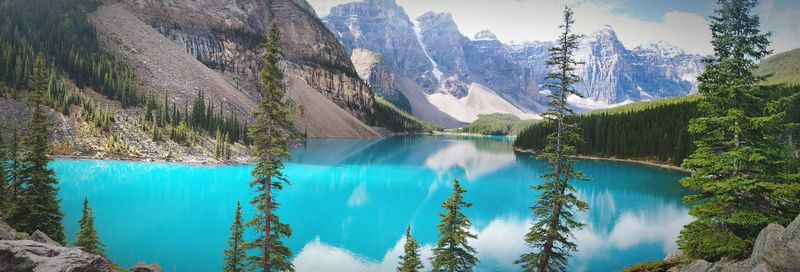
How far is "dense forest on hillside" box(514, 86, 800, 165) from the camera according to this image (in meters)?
80.8

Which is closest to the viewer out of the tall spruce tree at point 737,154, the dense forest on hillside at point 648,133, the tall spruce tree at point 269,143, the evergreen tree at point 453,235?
the tall spruce tree at point 737,154

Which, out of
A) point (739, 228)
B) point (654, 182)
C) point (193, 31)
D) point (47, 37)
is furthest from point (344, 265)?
point (193, 31)

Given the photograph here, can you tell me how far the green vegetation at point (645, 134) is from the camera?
81.9 meters

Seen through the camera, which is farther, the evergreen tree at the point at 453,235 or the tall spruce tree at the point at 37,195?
the tall spruce tree at the point at 37,195

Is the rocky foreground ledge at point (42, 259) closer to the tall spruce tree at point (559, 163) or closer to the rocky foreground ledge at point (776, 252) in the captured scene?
the tall spruce tree at point (559, 163)

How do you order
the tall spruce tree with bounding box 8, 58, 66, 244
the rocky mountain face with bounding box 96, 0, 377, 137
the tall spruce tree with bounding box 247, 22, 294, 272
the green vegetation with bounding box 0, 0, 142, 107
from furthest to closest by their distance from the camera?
1. the rocky mountain face with bounding box 96, 0, 377, 137
2. the green vegetation with bounding box 0, 0, 142, 107
3. the tall spruce tree with bounding box 8, 58, 66, 244
4. the tall spruce tree with bounding box 247, 22, 294, 272

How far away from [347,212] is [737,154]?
30.1m

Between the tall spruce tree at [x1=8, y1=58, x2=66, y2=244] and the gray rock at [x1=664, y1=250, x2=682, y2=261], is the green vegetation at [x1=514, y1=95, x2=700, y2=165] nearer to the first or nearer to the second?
the gray rock at [x1=664, y1=250, x2=682, y2=261]

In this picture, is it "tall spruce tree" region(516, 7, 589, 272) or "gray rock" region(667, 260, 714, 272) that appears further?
"tall spruce tree" region(516, 7, 589, 272)

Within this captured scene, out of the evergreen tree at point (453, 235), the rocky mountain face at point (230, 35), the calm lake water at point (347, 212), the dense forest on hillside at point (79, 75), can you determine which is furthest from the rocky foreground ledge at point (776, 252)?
the rocky mountain face at point (230, 35)

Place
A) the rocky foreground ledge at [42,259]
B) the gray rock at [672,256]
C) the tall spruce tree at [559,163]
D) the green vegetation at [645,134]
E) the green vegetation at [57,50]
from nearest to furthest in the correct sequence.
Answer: the rocky foreground ledge at [42,259], the tall spruce tree at [559,163], the gray rock at [672,256], the green vegetation at [57,50], the green vegetation at [645,134]

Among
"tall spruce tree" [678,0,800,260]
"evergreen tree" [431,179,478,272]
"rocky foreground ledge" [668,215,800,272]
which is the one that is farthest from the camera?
"evergreen tree" [431,179,478,272]

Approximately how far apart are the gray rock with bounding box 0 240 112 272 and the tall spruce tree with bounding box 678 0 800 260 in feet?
56.3

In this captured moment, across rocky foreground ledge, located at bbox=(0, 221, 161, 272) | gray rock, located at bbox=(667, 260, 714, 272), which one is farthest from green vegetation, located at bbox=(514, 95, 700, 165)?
rocky foreground ledge, located at bbox=(0, 221, 161, 272)
